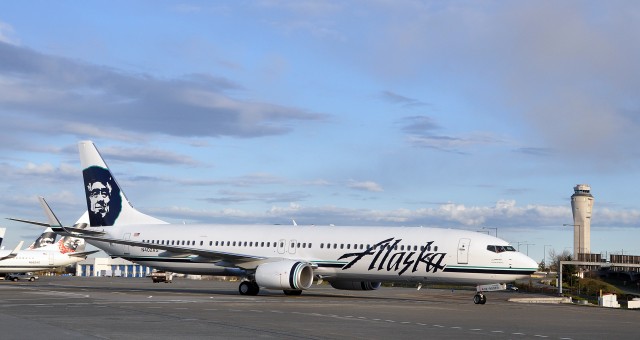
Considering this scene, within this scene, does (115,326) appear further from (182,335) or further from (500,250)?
(500,250)

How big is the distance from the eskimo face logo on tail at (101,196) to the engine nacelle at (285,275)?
13.1 metres

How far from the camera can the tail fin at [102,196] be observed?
51.9 meters

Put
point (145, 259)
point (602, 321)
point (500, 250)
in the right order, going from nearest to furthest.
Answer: point (602, 321) < point (500, 250) < point (145, 259)

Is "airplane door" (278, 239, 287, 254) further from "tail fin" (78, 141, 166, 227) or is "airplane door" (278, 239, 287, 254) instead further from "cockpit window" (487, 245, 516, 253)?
"cockpit window" (487, 245, 516, 253)

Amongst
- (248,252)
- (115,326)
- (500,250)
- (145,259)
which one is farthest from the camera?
(145,259)

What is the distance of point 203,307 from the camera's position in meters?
32.3

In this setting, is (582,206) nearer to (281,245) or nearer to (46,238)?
(46,238)

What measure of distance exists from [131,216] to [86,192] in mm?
3623

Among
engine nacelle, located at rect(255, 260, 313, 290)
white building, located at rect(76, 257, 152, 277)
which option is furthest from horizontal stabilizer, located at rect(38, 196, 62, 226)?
white building, located at rect(76, 257, 152, 277)

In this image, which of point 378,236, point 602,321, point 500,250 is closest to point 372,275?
point 378,236

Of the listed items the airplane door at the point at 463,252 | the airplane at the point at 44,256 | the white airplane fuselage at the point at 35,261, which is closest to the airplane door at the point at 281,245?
the airplane door at the point at 463,252

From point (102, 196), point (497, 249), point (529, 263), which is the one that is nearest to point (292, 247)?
point (497, 249)

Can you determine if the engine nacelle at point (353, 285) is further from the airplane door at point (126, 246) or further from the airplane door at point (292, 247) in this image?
the airplane door at point (126, 246)

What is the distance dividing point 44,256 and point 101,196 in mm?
32387
